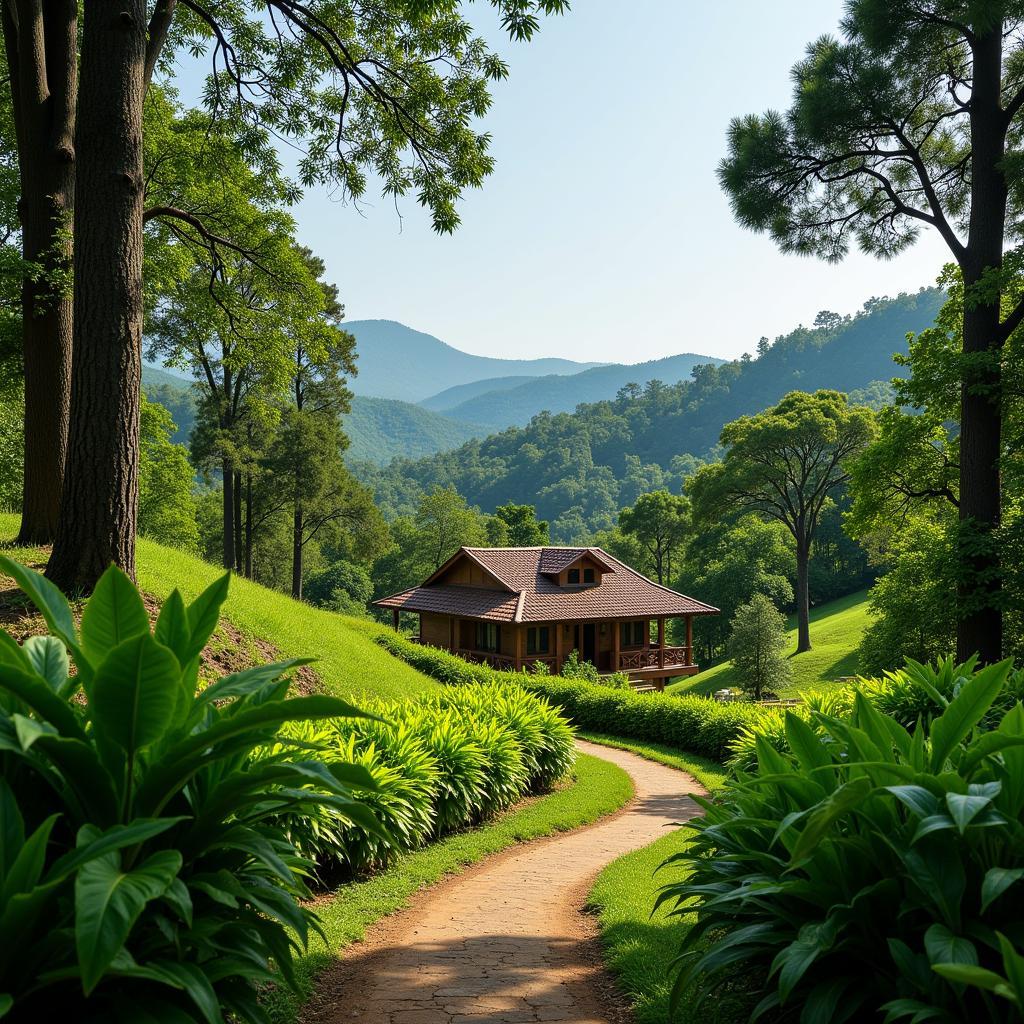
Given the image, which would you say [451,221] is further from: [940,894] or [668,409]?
[668,409]

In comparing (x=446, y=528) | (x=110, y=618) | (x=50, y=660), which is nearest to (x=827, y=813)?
(x=110, y=618)

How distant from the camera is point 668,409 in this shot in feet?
388

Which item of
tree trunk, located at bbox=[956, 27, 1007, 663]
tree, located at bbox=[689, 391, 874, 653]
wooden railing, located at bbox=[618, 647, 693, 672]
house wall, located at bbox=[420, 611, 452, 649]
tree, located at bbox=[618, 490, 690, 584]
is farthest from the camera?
tree, located at bbox=[618, 490, 690, 584]

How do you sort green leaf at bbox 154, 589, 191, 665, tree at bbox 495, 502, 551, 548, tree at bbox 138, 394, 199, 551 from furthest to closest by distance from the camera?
tree at bbox 495, 502, 551, 548, tree at bbox 138, 394, 199, 551, green leaf at bbox 154, 589, 191, 665

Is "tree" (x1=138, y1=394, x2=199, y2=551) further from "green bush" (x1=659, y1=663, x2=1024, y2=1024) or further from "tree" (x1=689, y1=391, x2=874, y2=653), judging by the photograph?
"green bush" (x1=659, y1=663, x2=1024, y2=1024)

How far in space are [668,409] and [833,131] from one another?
349 ft

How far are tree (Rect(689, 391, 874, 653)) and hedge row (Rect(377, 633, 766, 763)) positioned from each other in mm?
19624

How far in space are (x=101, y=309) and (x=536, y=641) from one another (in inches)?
853

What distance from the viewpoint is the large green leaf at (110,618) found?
2.63m

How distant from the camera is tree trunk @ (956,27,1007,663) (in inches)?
470

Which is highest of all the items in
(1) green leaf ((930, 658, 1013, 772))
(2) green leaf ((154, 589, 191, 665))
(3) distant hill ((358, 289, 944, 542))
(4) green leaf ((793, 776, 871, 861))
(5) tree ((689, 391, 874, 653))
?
(3) distant hill ((358, 289, 944, 542))

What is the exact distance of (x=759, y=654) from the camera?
90.7 feet

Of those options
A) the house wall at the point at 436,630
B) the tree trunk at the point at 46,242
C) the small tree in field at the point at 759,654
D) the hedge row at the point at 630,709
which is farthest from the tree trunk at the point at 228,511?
the small tree in field at the point at 759,654

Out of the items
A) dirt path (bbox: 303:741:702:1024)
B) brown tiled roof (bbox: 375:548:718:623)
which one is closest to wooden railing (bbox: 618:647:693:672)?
brown tiled roof (bbox: 375:548:718:623)
